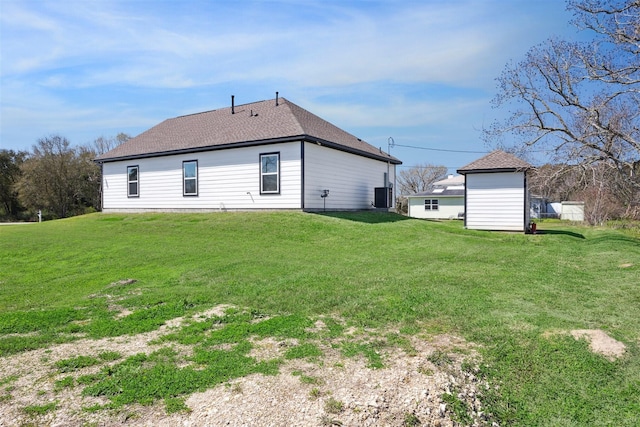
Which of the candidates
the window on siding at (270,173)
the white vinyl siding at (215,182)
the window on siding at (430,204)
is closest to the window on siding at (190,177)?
the white vinyl siding at (215,182)

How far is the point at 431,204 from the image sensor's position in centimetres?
3544

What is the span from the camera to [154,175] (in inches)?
744

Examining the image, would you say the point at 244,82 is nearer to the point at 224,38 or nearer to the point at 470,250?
the point at 224,38

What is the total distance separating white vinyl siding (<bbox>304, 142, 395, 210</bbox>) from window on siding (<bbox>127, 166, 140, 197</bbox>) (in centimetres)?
948

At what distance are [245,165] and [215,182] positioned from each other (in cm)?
175

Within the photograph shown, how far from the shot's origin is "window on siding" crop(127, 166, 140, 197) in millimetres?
19688

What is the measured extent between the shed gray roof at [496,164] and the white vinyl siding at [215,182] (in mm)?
7145

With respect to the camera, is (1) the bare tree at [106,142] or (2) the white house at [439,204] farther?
(1) the bare tree at [106,142]

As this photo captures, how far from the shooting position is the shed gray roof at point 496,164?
623 inches

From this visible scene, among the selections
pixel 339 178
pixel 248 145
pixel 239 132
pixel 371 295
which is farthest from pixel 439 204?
pixel 371 295

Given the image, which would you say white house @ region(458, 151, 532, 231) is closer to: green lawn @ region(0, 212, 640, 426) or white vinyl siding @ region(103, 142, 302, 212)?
green lawn @ region(0, 212, 640, 426)

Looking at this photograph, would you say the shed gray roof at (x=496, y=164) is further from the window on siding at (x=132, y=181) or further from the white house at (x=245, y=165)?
the window on siding at (x=132, y=181)

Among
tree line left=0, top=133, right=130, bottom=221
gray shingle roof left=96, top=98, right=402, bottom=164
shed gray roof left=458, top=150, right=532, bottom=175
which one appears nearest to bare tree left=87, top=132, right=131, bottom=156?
tree line left=0, top=133, right=130, bottom=221

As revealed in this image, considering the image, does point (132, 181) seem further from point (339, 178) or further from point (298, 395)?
point (298, 395)
